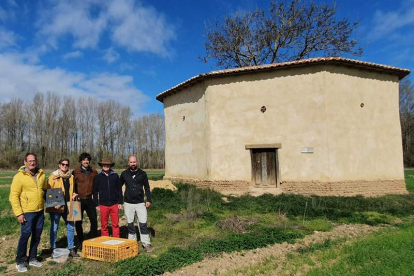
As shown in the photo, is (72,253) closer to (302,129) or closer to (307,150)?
(307,150)

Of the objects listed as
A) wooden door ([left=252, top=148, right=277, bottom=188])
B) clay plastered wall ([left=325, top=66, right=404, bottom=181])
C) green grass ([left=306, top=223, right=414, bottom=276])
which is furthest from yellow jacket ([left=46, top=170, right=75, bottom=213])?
clay plastered wall ([left=325, top=66, right=404, bottom=181])

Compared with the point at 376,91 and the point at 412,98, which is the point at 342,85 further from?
the point at 412,98

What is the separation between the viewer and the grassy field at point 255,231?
4.88m

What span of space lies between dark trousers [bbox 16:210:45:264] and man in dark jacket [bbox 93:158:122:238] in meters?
1.06

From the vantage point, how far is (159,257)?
5.19m

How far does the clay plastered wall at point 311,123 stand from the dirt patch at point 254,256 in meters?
5.06

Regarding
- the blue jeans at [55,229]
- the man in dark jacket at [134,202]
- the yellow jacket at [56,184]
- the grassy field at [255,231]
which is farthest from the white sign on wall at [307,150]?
the blue jeans at [55,229]

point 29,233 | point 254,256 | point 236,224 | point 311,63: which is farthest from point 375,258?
point 311,63

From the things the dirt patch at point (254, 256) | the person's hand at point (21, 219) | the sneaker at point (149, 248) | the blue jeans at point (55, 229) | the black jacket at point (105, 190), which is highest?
the black jacket at point (105, 190)

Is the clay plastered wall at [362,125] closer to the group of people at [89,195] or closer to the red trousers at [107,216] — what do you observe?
the group of people at [89,195]

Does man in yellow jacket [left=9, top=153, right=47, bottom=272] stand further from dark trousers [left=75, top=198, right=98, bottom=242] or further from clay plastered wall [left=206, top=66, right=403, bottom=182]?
clay plastered wall [left=206, top=66, right=403, bottom=182]

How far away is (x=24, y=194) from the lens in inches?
197

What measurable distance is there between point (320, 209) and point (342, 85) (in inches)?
229

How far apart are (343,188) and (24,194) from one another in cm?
1095
